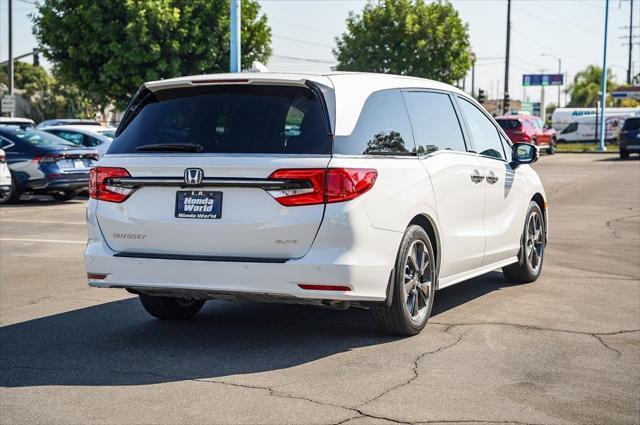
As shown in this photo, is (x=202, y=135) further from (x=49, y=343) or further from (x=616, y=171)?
(x=616, y=171)

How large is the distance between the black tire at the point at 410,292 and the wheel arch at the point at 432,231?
0.08m

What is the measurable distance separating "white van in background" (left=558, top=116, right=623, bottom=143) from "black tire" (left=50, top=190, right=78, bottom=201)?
56670mm

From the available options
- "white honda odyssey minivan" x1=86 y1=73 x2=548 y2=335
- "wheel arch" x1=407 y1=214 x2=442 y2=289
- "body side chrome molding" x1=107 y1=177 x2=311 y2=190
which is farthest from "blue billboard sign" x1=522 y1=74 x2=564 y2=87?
"body side chrome molding" x1=107 y1=177 x2=311 y2=190

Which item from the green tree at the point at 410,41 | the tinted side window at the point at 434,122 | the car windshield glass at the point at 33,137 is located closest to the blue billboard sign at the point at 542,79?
the green tree at the point at 410,41

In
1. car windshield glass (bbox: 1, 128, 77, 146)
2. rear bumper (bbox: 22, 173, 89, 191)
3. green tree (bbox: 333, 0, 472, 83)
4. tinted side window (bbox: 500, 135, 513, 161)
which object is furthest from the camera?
green tree (bbox: 333, 0, 472, 83)

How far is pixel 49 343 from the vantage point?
663 centimetres

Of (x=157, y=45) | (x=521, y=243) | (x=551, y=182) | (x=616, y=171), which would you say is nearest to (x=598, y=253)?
(x=521, y=243)

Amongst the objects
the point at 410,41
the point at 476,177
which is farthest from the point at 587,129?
the point at 476,177

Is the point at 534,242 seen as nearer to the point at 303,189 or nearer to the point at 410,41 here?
the point at 303,189

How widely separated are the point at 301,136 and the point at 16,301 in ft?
11.1

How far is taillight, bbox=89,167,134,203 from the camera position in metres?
6.49

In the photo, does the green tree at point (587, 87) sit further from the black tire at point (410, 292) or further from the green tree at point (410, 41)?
the black tire at point (410, 292)

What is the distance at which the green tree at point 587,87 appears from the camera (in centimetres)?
9706

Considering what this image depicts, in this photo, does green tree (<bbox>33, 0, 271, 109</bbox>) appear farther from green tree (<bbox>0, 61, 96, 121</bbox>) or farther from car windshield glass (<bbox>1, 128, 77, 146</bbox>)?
green tree (<bbox>0, 61, 96, 121</bbox>)
